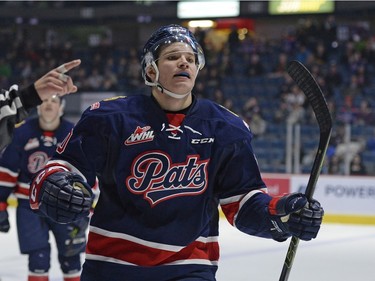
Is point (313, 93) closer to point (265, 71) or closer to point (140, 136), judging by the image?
point (140, 136)

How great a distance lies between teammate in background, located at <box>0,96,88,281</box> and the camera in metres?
4.14

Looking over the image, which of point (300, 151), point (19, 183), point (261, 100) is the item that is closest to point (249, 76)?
point (261, 100)

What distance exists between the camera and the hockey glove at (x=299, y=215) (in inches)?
80.7

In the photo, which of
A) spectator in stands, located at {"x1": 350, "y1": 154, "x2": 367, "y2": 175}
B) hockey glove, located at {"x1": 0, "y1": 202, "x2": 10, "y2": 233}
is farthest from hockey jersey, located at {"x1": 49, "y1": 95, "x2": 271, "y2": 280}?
spectator in stands, located at {"x1": 350, "y1": 154, "x2": 367, "y2": 175}

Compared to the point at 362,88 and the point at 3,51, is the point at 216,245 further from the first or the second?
the point at 3,51

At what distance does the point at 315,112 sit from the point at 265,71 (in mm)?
11583

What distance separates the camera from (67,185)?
2.03 metres

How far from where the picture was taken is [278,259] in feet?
19.6

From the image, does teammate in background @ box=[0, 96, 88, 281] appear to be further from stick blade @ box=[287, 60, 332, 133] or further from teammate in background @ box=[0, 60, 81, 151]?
stick blade @ box=[287, 60, 332, 133]

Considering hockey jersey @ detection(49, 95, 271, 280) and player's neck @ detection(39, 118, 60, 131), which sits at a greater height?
hockey jersey @ detection(49, 95, 271, 280)

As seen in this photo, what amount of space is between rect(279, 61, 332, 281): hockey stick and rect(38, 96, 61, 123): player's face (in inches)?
85.5

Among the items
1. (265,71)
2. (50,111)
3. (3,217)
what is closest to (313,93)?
(50,111)

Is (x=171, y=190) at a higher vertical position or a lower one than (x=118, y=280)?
higher

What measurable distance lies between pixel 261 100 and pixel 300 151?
3.13 meters
